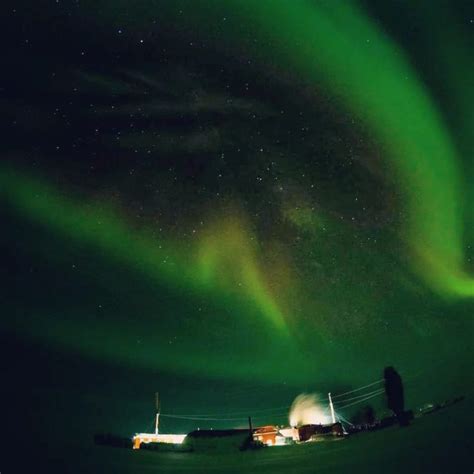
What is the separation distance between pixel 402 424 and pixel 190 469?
10.5 feet

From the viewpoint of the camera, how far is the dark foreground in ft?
12.7

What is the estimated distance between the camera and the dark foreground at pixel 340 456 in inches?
152

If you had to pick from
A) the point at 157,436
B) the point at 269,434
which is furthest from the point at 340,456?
the point at 157,436

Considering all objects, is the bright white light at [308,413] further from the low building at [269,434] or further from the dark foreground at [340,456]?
the dark foreground at [340,456]

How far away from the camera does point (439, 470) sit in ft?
12.4

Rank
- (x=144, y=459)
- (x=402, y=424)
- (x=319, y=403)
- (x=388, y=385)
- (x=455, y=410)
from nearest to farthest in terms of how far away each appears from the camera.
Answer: (x=455, y=410) < (x=402, y=424) < (x=144, y=459) < (x=388, y=385) < (x=319, y=403)

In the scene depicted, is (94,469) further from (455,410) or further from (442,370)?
(442,370)

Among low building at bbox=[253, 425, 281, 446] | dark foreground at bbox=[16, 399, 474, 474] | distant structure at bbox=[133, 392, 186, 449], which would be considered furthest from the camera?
distant structure at bbox=[133, 392, 186, 449]

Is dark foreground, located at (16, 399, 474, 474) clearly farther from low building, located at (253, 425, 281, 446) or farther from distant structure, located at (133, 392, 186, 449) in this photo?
distant structure, located at (133, 392, 186, 449)

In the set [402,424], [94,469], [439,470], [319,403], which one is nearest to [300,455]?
[402,424]

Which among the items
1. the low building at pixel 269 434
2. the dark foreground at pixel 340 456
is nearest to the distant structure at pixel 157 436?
the low building at pixel 269 434

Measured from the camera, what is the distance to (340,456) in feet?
15.5

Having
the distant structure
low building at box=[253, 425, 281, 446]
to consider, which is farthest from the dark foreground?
the distant structure

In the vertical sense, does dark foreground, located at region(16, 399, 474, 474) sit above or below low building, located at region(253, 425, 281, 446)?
below
